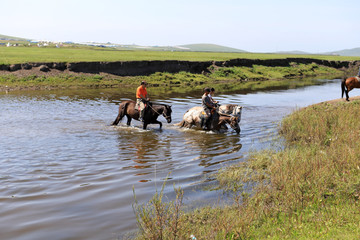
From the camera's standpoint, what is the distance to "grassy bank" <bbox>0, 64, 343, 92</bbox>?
38.4 meters

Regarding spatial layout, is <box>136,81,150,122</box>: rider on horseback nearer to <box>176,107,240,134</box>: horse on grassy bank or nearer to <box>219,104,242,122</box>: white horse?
<box>176,107,240,134</box>: horse on grassy bank

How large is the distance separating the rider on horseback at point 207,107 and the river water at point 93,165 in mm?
743

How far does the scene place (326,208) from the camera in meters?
7.09

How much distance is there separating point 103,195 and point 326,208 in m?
5.12

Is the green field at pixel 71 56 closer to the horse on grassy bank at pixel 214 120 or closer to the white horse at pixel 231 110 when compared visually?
the horse on grassy bank at pixel 214 120

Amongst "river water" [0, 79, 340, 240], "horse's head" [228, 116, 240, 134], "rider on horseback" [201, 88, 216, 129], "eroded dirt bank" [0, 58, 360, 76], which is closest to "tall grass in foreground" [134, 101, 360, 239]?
"river water" [0, 79, 340, 240]

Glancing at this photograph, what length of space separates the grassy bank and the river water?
1615cm

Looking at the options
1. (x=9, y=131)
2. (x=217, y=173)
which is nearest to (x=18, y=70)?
(x=9, y=131)

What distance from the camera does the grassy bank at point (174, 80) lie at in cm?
3841

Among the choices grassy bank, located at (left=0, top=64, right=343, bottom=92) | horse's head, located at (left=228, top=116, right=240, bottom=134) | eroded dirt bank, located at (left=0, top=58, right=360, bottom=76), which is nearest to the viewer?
horse's head, located at (left=228, top=116, right=240, bottom=134)

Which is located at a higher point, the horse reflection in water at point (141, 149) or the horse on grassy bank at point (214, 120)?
the horse on grassy bank at point (214, 120)

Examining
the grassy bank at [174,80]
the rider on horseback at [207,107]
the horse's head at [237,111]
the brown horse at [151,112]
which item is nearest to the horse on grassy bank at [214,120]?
the rider on horseback at [207,107]

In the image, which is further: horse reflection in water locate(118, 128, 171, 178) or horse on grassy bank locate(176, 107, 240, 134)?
horse on grassy bank locate(176, 107, 240, 134)

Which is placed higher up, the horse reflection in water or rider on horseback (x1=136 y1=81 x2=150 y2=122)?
rider on horseback (x1=136 y1=81 x2=150 y2=122)
